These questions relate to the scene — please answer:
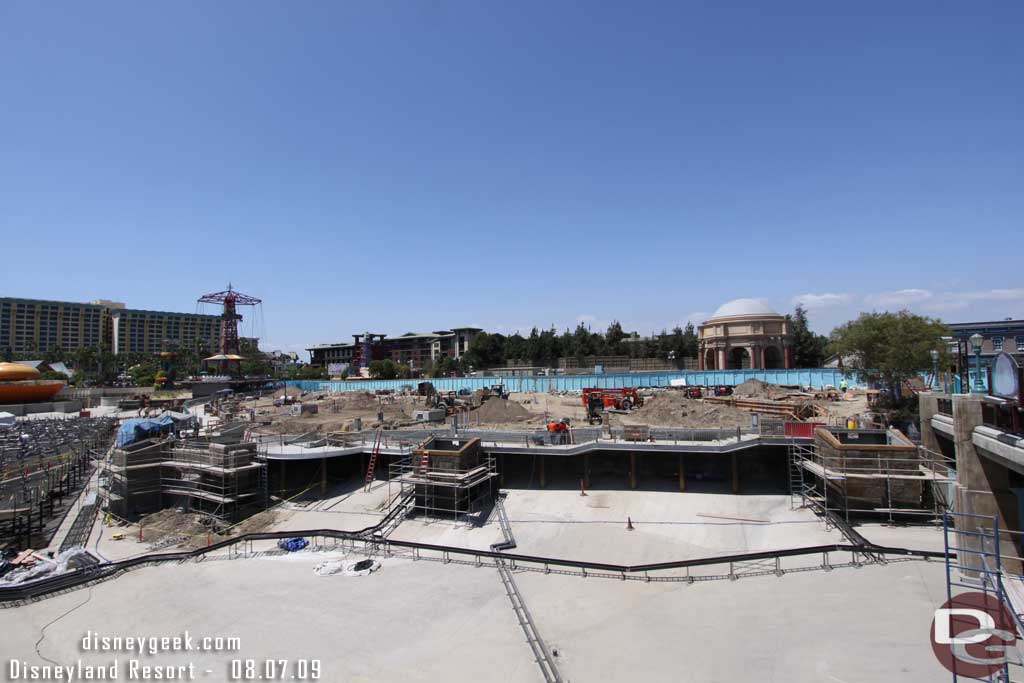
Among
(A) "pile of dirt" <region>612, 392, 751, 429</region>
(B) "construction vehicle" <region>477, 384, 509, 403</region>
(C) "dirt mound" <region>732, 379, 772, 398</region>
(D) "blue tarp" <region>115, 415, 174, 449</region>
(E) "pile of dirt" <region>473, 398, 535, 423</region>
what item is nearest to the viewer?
(D) "blue tarp" <region>115, 415, 174, 449</region>

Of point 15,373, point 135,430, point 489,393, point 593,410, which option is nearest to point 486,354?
point 489,393

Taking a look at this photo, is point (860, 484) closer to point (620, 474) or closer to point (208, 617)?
point (620, 474)

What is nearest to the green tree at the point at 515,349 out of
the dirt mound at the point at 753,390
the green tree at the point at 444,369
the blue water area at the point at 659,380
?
the green tree at the point at 444,369

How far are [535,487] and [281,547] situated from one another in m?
13.2

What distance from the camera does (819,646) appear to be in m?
11.2

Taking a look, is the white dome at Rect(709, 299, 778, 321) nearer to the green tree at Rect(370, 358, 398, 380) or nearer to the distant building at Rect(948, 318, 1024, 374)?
the distant building at Rect(948, 318, 1024, 374)

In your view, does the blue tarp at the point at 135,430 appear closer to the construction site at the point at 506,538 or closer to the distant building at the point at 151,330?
the construction site at the point at 506,538

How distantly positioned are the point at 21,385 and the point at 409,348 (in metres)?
107

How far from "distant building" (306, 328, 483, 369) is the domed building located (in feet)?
255

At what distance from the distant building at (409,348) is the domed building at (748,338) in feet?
255

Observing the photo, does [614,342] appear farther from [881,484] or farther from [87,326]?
[87,326]

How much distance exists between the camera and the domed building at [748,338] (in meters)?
76.1

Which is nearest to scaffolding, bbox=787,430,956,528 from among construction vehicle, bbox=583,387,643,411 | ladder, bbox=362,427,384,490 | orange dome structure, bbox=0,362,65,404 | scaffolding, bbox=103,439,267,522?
ladder, bbox=362,427,384,490

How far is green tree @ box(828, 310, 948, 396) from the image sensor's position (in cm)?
3294
